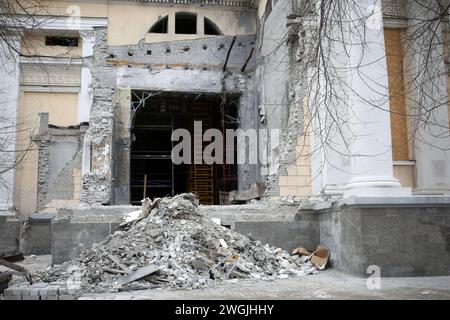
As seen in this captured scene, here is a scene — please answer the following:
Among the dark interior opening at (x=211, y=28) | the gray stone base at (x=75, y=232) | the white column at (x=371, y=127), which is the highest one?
the dark interior opening at (x=211, y=28)

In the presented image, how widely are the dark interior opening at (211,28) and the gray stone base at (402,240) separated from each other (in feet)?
36.7

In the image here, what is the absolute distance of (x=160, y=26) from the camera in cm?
1847

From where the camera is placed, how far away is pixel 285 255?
35.8ft

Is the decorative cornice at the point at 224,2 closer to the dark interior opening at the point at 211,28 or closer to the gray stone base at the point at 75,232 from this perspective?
the dark interior opening at the point at 211,28

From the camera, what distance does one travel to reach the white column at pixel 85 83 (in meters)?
17.3

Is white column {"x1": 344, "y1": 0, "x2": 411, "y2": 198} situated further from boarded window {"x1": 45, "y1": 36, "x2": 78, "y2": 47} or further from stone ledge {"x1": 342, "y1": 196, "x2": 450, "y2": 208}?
boarded window {"x1": 45, "y1": 36, "x2": 78, "y2": 47}

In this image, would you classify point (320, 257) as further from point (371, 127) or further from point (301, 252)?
point (371, 127)

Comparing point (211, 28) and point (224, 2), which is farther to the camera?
point (211, 28)

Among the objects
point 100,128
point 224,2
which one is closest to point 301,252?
point 100,128

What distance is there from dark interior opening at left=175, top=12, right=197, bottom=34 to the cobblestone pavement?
12406 millimetres

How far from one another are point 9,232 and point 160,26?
9218mm

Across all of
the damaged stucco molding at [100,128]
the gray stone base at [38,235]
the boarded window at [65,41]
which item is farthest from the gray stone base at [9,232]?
the boarded window at [65,41]
